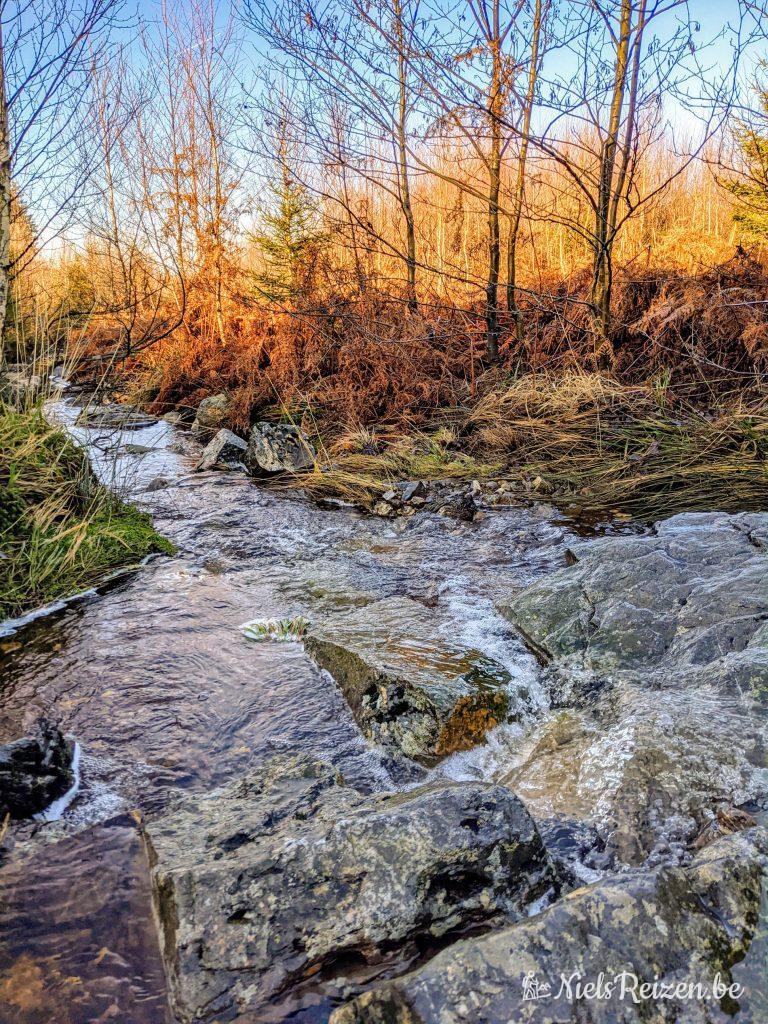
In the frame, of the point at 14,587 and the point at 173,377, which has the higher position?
the point at 173,377

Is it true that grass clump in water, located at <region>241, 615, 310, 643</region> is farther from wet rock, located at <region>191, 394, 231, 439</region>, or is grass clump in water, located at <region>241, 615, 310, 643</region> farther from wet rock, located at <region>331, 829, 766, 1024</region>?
wet rock, located at <region>191, 394, 231, 439</region>

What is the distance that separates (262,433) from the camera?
23.4 ft

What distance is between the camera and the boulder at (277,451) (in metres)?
6.81

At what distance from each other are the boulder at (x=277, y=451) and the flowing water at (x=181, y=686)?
0.99 meters

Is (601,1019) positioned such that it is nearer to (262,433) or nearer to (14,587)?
(14,587)

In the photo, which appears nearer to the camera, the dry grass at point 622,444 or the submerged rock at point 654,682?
the submerged rock at point 654,682

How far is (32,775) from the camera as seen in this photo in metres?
2.18

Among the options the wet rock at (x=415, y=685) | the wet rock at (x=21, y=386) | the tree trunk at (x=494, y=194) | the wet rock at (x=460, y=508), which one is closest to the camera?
the wet rock at (x=415, y=685)

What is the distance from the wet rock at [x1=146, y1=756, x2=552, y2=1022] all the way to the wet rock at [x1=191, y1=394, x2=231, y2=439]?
7.48 m

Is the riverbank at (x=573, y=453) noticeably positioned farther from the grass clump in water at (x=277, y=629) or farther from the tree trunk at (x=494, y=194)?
the grass clump in water at (x=277, y=629)

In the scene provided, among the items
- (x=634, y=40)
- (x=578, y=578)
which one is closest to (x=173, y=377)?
(x=634, y=40)

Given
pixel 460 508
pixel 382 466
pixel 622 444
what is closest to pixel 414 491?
pixel 460 508

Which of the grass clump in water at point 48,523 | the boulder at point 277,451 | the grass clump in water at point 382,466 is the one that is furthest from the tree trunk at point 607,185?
the grass clump in water at point 48,523

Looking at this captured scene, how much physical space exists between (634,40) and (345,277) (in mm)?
4802
